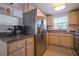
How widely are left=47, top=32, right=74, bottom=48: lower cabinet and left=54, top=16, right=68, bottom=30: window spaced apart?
0.32 ft

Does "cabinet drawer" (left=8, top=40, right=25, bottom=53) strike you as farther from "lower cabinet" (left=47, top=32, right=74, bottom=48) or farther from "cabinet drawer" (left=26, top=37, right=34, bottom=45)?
"lower cabinet" (left=47, top=32, right=74, bottom=48)

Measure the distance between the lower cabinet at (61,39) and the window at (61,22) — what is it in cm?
10

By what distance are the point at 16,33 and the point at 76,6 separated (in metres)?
0.88

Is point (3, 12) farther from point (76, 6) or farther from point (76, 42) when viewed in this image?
point (76, 42)

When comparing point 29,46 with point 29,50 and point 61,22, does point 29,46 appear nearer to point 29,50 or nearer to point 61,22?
point 29,50

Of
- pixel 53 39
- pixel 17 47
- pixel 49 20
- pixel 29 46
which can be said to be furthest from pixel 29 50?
pixel 49 20

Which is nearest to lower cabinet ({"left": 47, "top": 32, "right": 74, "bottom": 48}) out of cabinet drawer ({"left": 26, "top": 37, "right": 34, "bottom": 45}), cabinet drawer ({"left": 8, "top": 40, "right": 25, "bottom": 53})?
cabinet drawer ({"left": 26, "top": 37, "right": 34, "bottom": 45})

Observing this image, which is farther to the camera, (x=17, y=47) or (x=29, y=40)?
(x=29, y=40)

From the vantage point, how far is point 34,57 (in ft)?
3.52

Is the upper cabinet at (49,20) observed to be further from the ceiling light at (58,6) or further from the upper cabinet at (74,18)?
the upper cabinet at (74,18)

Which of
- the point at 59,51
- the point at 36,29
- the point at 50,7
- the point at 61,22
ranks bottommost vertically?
the point at 59,51

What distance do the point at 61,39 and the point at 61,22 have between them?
23cm

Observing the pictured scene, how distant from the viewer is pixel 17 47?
1012 millimetres

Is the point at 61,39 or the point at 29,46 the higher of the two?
the point at 61,39
